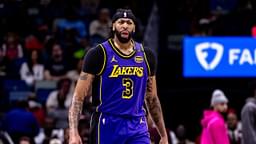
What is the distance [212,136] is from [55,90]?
647 centimetres

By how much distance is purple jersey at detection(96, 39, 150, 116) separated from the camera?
783 cm

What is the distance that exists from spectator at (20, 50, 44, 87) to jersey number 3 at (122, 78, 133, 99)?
9.39 m

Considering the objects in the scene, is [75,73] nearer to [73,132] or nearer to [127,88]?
[127,88]

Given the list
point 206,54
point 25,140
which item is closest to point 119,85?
point 25,140

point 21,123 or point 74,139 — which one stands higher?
point 74,139

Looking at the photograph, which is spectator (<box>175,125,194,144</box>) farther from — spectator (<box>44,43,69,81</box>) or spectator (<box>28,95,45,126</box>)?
spectator (<box>44,43,69,81</box>)

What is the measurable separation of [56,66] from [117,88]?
9141 mm

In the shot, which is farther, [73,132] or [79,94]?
[79,94]

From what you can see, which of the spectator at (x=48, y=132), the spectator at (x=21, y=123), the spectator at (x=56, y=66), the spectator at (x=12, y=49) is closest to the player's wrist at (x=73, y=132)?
the spectator at (x=48, y=132)

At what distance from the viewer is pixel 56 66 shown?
55.4 feet

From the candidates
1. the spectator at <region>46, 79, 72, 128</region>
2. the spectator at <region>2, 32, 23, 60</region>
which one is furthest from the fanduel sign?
the spectator at <region>2, 32, 23, 60</region>

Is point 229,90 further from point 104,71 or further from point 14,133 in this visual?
point 104,71

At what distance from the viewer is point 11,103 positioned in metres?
16.9

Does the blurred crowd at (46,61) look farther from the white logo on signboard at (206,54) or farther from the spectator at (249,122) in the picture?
the spectator at (249,122)
